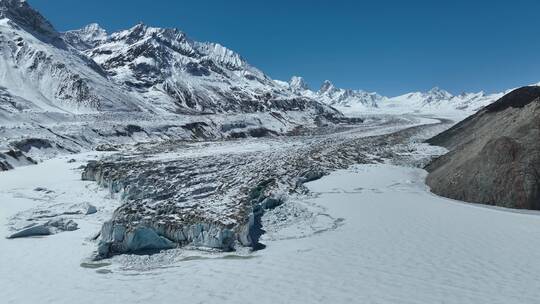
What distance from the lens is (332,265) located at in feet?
49.2

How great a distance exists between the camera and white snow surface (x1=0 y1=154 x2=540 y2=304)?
41.3 feet

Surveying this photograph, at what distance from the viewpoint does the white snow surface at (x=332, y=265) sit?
41.3ft

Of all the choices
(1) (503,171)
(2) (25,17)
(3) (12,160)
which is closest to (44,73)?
(2) (25,17)

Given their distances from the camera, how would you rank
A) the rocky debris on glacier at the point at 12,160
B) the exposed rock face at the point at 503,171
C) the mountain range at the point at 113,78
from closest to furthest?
the exposed rock face at the point at 503,171 → the rocky debris on glacier at the point at 12,160 → the mountain range at the point at 113,78

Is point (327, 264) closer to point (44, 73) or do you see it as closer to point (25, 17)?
point (44, 73)

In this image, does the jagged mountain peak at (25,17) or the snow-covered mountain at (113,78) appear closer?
the snow-covered mountain at (113,78)

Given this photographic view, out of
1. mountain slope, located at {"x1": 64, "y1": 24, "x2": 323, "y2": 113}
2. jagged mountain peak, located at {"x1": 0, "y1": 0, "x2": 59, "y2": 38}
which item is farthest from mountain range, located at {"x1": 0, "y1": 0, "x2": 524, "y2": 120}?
mountain slope, located at {"x1": 64, "y1": 24, "x2": 323, "y2": 113}

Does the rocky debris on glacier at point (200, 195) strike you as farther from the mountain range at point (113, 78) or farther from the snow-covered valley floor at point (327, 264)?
the mountain range at point (113, 78)

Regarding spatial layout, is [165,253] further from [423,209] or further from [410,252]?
[423,209]

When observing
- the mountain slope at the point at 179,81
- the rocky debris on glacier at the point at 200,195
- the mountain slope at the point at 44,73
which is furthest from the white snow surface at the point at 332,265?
the mountain slope at the point at 179,81

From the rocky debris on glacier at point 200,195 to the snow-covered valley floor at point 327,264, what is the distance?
869 millimetres

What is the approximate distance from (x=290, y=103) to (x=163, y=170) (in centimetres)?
A: 11693

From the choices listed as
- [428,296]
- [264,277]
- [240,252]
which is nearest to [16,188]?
[240,252]

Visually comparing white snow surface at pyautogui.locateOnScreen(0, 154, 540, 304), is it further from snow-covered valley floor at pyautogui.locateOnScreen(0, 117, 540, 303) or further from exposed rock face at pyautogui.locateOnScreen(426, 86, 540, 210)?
exposed rock face at pyautogui.locateOnScreen(426, 86, 540, 210)
